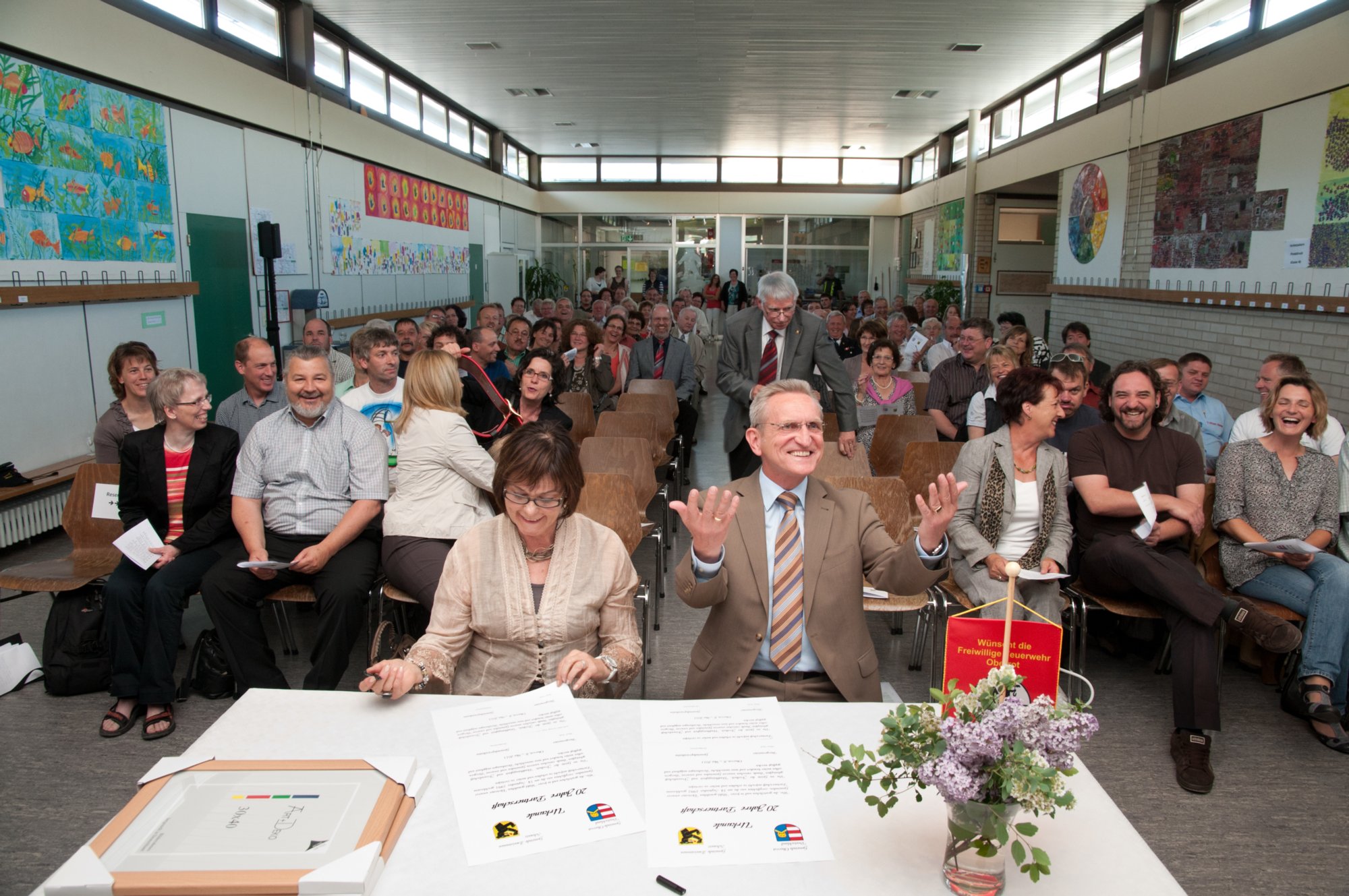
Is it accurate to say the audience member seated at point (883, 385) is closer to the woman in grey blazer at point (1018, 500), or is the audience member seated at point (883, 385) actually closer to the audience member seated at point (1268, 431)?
the audience member seated at point (1268, 431)

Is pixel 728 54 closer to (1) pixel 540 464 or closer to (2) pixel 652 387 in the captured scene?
(2) pixel 652 387

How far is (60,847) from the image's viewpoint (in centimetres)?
266

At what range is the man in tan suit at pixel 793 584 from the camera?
2381 mm

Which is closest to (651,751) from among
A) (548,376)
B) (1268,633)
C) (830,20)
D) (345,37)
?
(1268,633)

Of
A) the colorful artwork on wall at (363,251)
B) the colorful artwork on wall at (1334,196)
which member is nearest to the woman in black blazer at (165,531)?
the colorful artwork on wall at (363,251)

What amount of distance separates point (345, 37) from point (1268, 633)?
11.0m

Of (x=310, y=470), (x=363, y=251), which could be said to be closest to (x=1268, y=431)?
(x=310, y=470)

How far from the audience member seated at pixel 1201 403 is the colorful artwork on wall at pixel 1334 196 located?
2280 millimetres

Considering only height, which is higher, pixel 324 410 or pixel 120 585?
pixel 324 410

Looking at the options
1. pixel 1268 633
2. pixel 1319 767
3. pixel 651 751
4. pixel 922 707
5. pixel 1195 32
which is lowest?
pixel 1319 767

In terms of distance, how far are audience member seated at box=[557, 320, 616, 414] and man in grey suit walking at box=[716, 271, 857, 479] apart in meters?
2.66

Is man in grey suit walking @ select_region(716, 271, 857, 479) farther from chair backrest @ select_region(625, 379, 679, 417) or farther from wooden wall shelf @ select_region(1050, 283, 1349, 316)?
wooden wall shelf @ select_region(1050, 283, 1349, 316)

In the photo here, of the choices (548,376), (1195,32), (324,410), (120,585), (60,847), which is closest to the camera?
(60,847)

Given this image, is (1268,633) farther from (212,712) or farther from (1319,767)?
(212,712)
